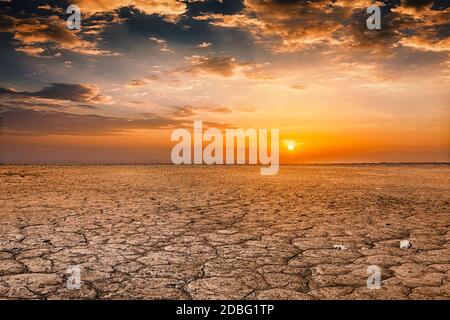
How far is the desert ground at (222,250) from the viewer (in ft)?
9.16

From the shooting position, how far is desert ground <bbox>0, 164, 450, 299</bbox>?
9.16 feet

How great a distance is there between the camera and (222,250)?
12.6 ft

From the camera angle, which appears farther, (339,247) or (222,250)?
(339,247)

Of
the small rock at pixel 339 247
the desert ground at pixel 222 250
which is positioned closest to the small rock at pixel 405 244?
the desert ground at pixel 222 250

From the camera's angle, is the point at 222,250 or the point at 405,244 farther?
the point at 405,244

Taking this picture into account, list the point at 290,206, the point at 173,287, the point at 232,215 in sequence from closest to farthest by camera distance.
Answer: the point at 173,287, the point at 232,215, the point at 290,206

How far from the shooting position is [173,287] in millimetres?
2822

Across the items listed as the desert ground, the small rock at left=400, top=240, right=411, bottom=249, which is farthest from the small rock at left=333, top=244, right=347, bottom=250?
the small rock at left=400, top=240, right=411, bottom=249

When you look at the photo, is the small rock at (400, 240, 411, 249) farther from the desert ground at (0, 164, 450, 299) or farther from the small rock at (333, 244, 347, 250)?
the small rock at (333, 244, 347, 250)

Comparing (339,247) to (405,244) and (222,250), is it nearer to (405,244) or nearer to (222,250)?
(405,244)

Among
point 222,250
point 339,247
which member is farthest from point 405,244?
point 222,250
